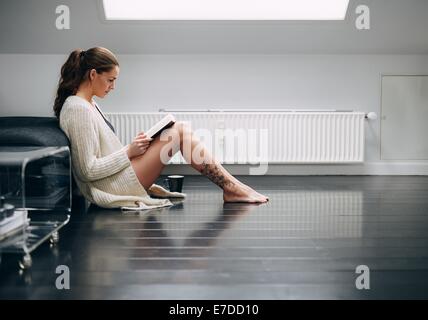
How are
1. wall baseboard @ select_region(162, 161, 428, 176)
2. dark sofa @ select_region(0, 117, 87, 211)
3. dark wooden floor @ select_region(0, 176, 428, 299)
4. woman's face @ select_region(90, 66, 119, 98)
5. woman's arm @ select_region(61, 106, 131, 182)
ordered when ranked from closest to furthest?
dark wooden floor @ select_region(0, 176, 428, 299)
dark sofa @ select_region(0, 117, 87, 211)
woman's arm @ select_region(61, 106, 131, 182)
woman's face @ select_region(90, 66, 119, 98)
wall baseboard @ select_region(162, 161, 428, 176)

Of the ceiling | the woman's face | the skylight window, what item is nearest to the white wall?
the ceiling

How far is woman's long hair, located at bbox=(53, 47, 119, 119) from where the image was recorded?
2357mm

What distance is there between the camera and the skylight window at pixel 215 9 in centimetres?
375

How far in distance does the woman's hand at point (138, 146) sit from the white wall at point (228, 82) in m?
1.79

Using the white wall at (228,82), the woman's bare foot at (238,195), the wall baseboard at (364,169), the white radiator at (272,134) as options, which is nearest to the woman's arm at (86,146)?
the woman's bare foot at (238,195)

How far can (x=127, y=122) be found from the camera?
3986mm

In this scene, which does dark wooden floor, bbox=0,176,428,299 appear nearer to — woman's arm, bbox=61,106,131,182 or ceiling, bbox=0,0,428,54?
woman's arm, bbox=61,106,131,182

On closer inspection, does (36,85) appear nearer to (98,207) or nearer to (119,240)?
(98,207)

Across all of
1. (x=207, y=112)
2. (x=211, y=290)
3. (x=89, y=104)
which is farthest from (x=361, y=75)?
(x=211, y=290)

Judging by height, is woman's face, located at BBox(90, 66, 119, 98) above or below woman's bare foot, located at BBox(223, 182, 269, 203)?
above

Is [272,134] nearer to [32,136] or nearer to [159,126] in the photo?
[159,126]

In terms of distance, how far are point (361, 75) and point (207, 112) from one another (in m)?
1.36

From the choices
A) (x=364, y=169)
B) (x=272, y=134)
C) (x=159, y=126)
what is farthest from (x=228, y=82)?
(x=159, y=126)

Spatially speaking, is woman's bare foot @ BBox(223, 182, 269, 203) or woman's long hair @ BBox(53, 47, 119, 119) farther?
woman's bare foot @ BBox(223, 182, 269, 203)
